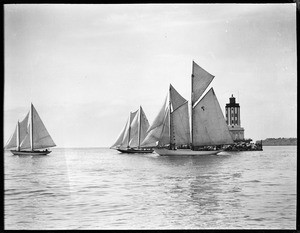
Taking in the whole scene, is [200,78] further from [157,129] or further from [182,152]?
[182,152]

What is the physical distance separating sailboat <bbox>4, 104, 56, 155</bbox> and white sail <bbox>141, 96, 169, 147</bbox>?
0.94 metres

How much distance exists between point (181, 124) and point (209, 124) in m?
0.28

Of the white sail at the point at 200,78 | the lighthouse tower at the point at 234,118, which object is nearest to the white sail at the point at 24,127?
the white sail at the point at 200,78

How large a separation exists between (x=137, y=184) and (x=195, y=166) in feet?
1.93

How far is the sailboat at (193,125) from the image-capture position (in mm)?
4750

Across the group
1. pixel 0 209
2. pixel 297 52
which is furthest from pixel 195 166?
pixel 0 209

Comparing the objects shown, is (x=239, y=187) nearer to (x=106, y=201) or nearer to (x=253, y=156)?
(x=253, y=156)

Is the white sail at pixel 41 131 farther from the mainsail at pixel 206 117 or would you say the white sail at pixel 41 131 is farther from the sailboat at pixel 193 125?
the mainsail at pixel 206 117

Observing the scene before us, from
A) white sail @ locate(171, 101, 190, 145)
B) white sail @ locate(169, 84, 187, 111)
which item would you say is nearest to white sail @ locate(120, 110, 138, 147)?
white sail @ locate(169, 84, 187, 111)

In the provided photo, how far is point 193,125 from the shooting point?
5613 millimetres

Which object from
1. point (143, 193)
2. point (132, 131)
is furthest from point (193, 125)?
point (143, 193)

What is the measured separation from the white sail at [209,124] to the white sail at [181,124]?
0.08 metres

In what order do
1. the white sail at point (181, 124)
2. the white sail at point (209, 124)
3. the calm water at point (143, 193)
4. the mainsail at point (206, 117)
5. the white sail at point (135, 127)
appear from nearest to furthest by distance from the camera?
the calm water at point (143, 193), the mainsail at point (206, 117), the white sail at point (135, 127), the white sail at point (209, 124), the white sail at point (181, 124)

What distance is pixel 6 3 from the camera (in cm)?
428
